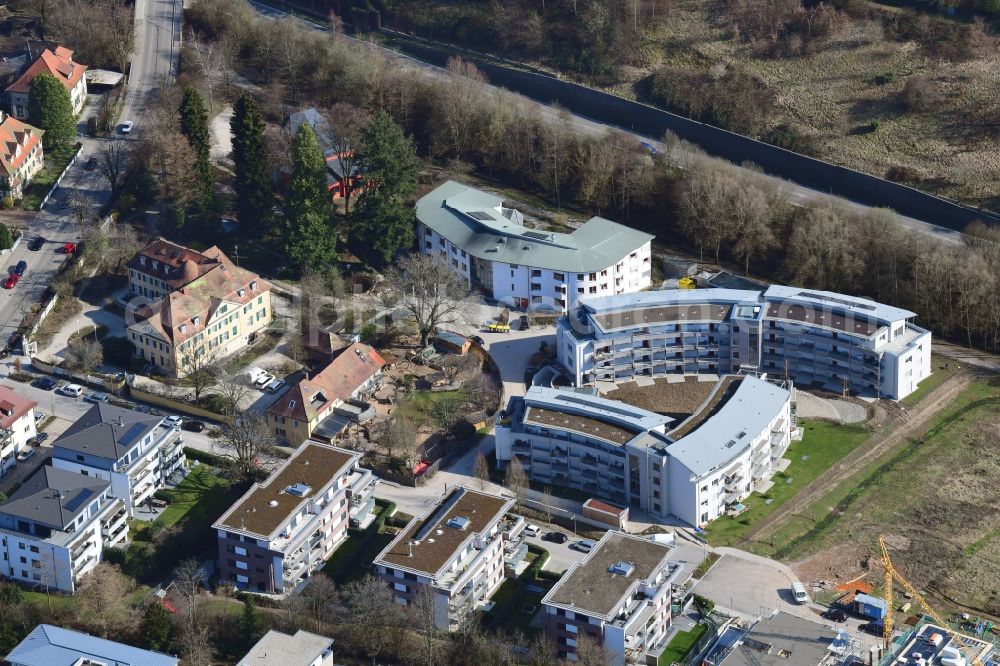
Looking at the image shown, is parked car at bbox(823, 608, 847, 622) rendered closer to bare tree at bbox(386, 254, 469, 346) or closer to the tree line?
the tree line

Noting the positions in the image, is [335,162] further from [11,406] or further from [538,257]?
[11,406]

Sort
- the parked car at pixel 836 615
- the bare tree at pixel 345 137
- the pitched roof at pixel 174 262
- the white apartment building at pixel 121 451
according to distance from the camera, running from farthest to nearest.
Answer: the bare tree at pixel 345 137
the pitched roof at pixel 174 262
the white apartment building at pixel 121 451
the parked car at pixel 836 615

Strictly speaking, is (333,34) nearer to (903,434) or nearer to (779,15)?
(779,15)

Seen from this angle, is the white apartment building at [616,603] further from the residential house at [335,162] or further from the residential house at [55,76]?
the residential house at [55,76]

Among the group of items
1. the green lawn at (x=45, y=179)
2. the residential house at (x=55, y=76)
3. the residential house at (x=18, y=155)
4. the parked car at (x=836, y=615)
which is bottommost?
the parked car at (x=836, y=615)

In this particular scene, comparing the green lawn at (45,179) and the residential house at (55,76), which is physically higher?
the residential house at (55,76)

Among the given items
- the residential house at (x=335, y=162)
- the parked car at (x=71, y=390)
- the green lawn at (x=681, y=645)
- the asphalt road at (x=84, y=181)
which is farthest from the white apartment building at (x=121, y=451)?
the green lawn at (x=681, y=645)
